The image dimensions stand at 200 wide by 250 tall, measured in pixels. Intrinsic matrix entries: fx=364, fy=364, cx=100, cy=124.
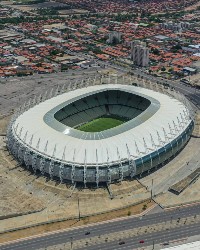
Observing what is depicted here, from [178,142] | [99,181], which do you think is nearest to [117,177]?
[99,181]

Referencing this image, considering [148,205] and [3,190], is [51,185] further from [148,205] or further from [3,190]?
[148,205]

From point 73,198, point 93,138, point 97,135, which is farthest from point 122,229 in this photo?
point 97,135

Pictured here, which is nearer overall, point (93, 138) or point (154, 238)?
point (154, 238)

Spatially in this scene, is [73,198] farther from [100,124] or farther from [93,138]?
[100,124]

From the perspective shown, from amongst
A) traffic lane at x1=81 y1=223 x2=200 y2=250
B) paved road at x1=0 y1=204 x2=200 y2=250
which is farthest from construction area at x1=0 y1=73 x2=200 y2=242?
traffic lane at x1=81 y1=223 x2=200 y2=250

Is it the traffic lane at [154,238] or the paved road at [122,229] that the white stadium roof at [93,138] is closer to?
the paved road at [122,229]

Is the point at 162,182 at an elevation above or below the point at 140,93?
below

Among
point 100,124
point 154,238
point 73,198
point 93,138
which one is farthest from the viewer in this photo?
point 100,124
